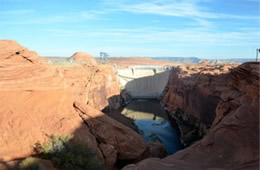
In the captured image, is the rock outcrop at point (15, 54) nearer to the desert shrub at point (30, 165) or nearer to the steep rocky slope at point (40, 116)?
the steep rocky slope at point (40, 116)

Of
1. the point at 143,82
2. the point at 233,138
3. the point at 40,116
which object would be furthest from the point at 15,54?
the point at 143,82

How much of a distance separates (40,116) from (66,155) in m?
3.37

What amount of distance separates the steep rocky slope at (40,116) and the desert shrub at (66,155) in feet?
2.28

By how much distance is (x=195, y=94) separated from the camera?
→ 4112 centimetres

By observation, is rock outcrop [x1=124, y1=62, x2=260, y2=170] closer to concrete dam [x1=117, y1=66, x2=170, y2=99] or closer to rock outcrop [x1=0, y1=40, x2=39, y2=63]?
rock outcrop [x1=0, y1=40, x2=39, y2=63]

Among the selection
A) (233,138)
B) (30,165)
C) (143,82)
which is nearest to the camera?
(30,165)

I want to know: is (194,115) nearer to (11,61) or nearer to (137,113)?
(137,113)

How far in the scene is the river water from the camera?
114 ft

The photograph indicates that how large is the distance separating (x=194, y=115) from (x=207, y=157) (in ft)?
83.0

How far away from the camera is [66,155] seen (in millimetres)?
14664

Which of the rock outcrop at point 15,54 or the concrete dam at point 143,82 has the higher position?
the rock outcrop at point 15,54

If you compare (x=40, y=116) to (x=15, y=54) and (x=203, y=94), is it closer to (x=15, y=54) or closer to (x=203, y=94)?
(x=15, y=54)

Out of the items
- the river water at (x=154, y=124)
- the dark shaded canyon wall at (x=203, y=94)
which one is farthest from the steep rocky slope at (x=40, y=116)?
the dark shaded canyon wall at (x=203, y=94)

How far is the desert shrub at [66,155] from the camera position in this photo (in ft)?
47.3
